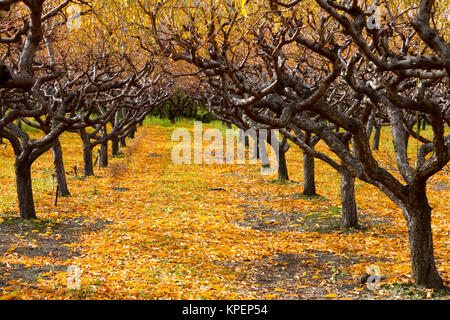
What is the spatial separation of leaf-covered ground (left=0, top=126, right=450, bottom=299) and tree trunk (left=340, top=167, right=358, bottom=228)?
0.39m

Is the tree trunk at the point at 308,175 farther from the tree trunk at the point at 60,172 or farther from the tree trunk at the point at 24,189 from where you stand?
the tree trunk at the point at 24,189

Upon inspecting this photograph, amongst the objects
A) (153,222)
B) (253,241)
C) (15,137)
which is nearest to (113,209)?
(153,222)

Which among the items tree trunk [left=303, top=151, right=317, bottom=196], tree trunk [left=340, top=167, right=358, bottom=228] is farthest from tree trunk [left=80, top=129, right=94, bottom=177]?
tree trunk [left=340, top=167, right=358, bottom=228]

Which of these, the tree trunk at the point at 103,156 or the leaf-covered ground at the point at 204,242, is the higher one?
the tree trunk at the point at 103,156

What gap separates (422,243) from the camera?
31.4ft

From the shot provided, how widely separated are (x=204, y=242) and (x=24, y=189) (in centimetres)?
619

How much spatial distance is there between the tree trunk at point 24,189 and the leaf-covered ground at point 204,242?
39cm

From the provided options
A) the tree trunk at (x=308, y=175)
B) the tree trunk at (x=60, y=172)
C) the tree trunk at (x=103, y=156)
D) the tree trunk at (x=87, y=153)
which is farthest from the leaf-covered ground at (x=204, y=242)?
the tree trunk at (x=103, y=156)

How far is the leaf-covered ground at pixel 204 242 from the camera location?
10109 millimetres

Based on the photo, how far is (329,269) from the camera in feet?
39.1

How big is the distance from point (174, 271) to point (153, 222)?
19.6 feet

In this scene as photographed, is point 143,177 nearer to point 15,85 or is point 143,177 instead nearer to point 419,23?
point 15,85
